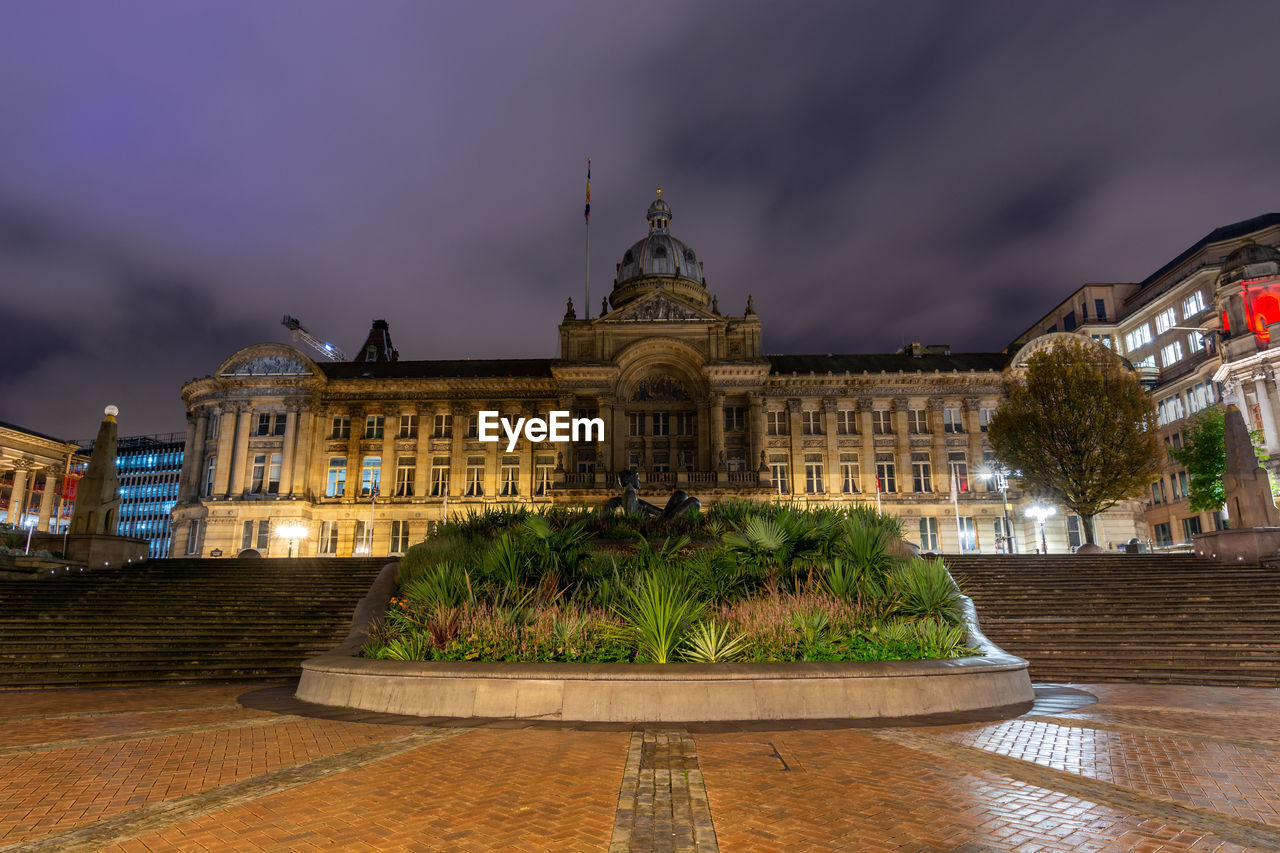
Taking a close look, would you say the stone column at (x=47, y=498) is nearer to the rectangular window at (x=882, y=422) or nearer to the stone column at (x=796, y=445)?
the stone column at (x=796, y=445)

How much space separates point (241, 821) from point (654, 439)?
4817cm

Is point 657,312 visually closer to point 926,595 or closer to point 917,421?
point 917,421

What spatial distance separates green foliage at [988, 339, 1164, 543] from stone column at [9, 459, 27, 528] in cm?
7984

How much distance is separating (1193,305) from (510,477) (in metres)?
52.4

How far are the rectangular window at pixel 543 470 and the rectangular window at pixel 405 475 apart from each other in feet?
31.4

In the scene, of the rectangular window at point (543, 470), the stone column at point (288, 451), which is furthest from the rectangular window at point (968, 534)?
the stone column at point (288, 451)

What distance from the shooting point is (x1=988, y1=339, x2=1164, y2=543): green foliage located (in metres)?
37.8

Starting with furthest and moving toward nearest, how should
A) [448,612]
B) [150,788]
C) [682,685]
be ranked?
[448,612] → [682,685] → [150,788]

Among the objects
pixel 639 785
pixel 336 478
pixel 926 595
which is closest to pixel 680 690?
pixel 639 785

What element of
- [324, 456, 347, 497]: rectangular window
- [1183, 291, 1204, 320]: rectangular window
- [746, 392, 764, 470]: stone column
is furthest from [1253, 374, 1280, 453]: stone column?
[324, 456, 347, 497]: rectangular window

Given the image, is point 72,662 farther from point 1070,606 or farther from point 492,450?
point 492,450

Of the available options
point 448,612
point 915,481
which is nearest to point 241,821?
point 448,612

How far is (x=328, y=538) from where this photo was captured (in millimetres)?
53656

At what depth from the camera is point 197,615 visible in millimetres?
21141
